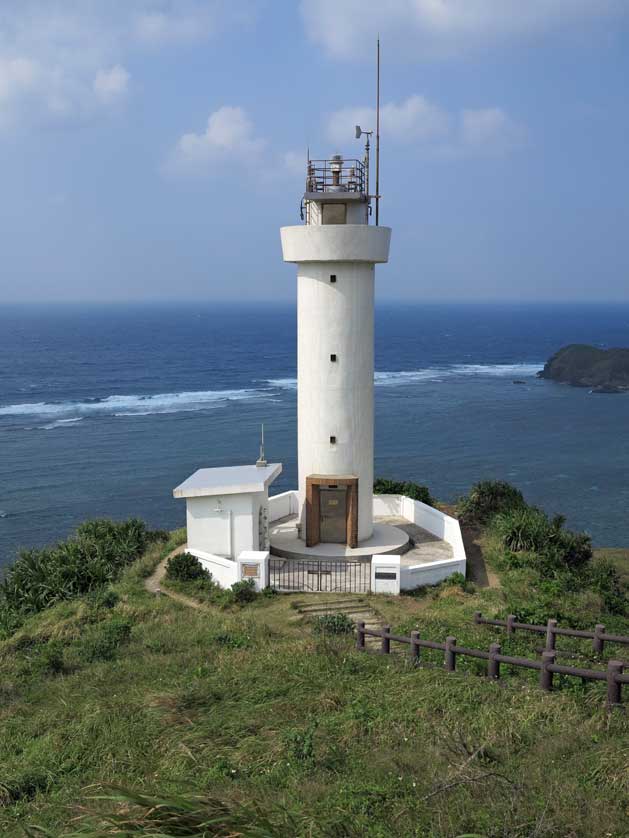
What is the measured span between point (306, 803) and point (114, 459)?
1764 inches

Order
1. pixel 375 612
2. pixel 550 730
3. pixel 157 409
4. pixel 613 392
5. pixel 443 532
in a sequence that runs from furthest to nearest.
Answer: pixel 613 392 → pixel 157 409 → pixel 443 532 → pixel 375 612 → pixel 550 730

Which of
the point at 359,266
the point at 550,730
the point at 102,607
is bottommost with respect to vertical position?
the point at 102,607

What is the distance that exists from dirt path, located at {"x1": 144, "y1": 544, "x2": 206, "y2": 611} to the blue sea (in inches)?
611

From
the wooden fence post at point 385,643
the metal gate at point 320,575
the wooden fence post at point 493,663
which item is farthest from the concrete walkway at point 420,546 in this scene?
the wooden fence post at point 493,663

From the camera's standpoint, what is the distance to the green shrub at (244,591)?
56.7ft

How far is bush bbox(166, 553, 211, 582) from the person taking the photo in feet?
60.0

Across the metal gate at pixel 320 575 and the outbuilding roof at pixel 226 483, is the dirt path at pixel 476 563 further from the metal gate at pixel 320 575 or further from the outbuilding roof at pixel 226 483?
the outbuilding roof at pixel 226 483

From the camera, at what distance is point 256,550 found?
62.5 ft

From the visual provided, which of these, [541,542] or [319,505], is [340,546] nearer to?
[319,505]

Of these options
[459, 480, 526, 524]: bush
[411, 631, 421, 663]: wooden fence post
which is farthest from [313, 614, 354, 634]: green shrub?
[459, 480, 526, 524]: bush

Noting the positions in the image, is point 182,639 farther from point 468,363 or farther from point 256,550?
point 468,363

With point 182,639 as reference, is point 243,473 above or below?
above

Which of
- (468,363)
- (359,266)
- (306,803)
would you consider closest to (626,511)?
(359,266)

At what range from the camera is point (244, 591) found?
686 inches
